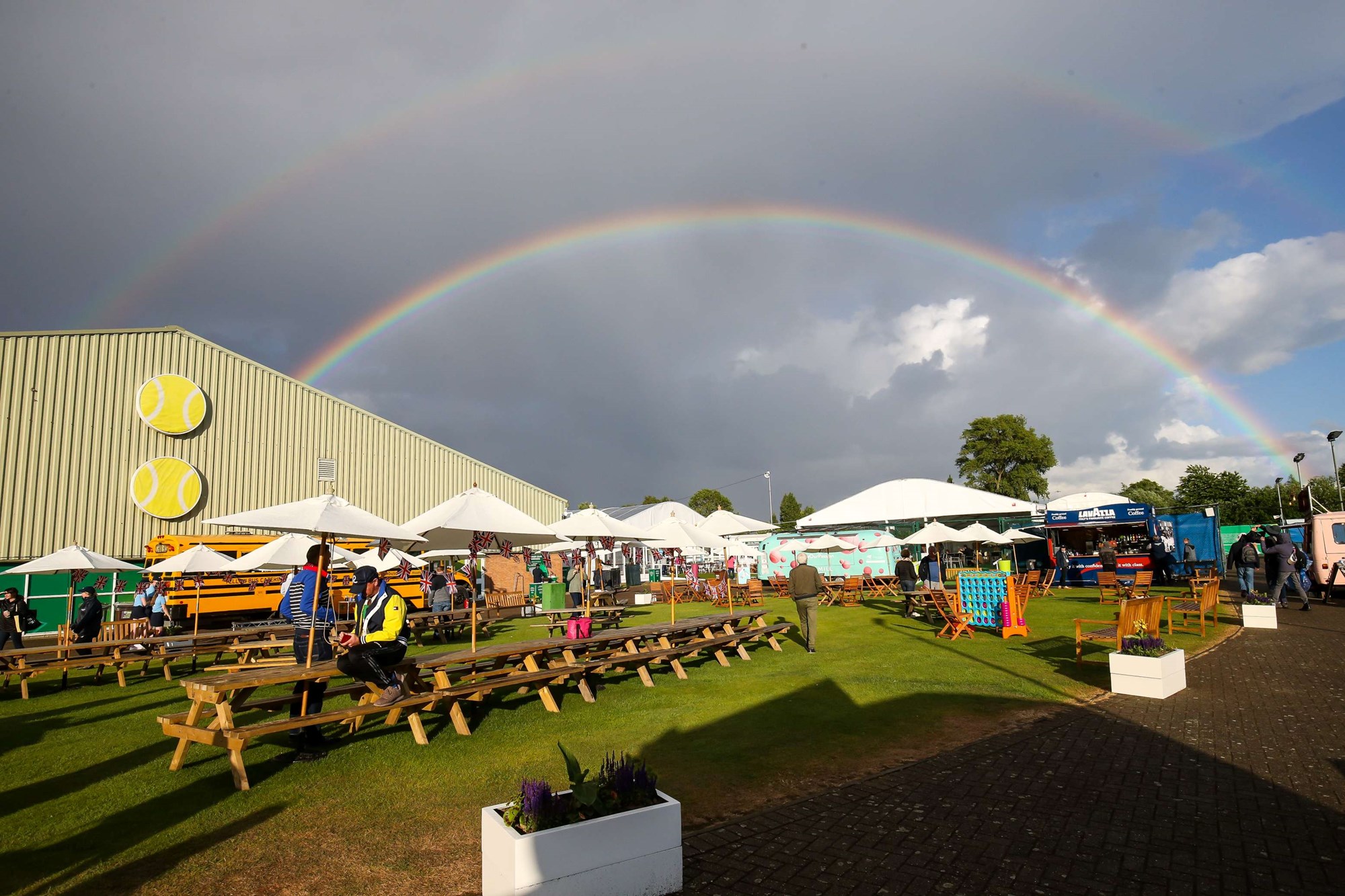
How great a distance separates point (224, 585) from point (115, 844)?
1648 cm

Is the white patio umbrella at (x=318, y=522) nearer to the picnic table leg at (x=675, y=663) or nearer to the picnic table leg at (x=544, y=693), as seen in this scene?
the picnic table leg at (x=544, y=693)

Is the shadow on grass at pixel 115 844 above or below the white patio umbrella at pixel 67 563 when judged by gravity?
below

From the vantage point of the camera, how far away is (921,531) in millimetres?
23391

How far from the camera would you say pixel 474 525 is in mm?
10469

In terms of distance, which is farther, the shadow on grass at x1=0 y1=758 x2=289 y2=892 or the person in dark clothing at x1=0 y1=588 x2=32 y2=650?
the person in dark clothing at x1=0 y1=588 x2=32 y2=650

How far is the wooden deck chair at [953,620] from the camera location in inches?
547

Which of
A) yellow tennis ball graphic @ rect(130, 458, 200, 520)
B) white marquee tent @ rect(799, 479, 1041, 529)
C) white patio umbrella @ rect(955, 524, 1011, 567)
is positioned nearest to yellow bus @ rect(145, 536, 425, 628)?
yellow tennis ball graphic @ rect(130, 458, 200, 520)

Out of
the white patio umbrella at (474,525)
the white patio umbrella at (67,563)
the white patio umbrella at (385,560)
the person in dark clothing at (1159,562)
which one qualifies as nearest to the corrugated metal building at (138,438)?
the white patio umbrella at (67,563)

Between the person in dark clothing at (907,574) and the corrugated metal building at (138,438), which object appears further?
the corrugated metal building at (138,438)

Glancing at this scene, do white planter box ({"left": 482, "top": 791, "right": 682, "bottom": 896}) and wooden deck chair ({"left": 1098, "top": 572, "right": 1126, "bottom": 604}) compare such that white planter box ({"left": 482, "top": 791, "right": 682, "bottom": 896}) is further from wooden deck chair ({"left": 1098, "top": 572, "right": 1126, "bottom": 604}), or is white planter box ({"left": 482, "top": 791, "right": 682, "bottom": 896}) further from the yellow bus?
wooden deck chair ({"left": 1098, "top": 572, "right": 1126, "bottom": 604})

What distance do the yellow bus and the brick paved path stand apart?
640 inches

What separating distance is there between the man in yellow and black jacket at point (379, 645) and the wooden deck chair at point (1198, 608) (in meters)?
12.2

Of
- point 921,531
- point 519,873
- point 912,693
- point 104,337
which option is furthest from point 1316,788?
point 104,337

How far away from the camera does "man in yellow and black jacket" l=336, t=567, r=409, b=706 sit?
6660 mm
